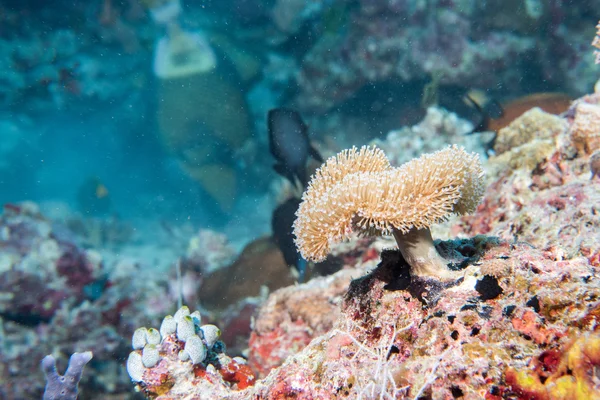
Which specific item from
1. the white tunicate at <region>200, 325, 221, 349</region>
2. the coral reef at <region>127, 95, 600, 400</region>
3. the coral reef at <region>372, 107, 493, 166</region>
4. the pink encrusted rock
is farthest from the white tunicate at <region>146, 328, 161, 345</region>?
the coral reef at <region>372, 107, 493, 166</region>

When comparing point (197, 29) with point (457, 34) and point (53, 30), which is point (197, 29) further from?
point (457, 34)

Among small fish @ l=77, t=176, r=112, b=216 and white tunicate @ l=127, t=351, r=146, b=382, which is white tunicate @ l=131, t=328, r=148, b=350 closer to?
white tunicate @ l=127, t=351, r=146, b=382

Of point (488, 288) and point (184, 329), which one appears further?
point (184, 329)

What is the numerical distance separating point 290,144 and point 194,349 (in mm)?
5306

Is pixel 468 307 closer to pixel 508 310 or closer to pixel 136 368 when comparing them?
pixel 508 310

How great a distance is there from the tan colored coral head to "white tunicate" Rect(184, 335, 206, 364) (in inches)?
43.1

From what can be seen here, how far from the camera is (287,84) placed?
10.5 meters

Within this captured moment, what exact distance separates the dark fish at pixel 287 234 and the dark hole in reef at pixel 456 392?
4.75m

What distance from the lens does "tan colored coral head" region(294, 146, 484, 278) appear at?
5.16 feet

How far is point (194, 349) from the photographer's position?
2240mm

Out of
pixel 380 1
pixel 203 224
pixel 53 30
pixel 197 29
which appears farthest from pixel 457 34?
pixel 203 224

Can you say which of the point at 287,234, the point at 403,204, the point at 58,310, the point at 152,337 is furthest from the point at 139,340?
the point at 58,310

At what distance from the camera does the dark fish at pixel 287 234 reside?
20.0 ft

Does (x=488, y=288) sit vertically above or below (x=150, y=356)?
below
